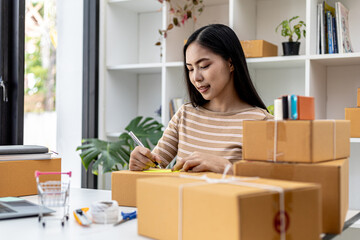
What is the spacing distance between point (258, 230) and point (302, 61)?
1.82 m

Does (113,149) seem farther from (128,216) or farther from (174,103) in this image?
(128,216)

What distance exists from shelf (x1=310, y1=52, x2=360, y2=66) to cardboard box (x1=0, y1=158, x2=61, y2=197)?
148cm

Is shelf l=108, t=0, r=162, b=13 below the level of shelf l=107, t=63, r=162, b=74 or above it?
above

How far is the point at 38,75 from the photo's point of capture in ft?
22.2

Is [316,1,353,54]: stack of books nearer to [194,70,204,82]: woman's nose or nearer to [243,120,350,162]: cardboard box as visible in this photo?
[194,70,204,82]: woman's nose

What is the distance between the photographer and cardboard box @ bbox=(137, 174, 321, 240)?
2.40 ft

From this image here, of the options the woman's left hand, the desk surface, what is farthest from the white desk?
the woman's left hand

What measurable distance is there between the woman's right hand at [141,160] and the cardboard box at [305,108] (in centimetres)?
62

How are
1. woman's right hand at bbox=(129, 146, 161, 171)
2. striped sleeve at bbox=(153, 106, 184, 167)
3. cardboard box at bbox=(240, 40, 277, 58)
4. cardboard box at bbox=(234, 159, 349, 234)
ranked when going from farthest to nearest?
cardboard box at bbox=(240, 40, 277, 58)
striped sleeve at bbox=(153, 106, 184, 167)
woman's right hand at bbox=(129, 146, 161, 171)
cardboard box at bbox=(234, 159, 349, 234)

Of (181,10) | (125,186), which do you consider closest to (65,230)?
(125,186)

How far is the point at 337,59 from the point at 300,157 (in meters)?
1.58

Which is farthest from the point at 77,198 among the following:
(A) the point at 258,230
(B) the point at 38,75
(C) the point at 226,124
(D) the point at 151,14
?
(B) the point at 38,75

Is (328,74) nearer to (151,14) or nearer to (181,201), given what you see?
(151,14)

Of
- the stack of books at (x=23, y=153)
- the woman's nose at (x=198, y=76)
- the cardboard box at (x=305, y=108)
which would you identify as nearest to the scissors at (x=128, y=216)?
the cardboard box at (x=305, y=108)
